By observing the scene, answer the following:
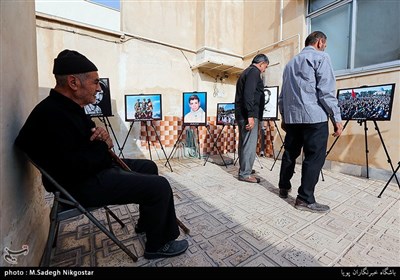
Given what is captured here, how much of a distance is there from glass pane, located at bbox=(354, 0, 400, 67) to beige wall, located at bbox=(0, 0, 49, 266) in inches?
162

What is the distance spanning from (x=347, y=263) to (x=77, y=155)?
1749 millimetres

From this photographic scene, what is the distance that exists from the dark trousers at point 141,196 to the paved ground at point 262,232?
0.64 ft

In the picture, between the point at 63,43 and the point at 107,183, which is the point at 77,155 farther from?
the point at 63,43

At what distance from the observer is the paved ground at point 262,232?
129 centimetres

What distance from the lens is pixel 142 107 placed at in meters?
3.49

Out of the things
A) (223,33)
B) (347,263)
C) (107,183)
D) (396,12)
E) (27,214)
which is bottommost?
(347,263)

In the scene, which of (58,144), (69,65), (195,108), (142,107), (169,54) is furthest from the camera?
(169,54)

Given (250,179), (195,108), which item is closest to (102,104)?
(195,108)

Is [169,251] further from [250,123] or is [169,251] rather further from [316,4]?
[316,4]

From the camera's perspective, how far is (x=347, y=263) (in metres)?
Result: 1.26

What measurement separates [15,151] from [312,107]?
2.24 metres

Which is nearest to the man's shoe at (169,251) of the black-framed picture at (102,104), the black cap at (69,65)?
the black cap at (69,65)

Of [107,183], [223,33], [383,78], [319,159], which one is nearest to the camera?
[107,183]

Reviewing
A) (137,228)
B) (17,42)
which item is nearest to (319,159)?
(137,228)
